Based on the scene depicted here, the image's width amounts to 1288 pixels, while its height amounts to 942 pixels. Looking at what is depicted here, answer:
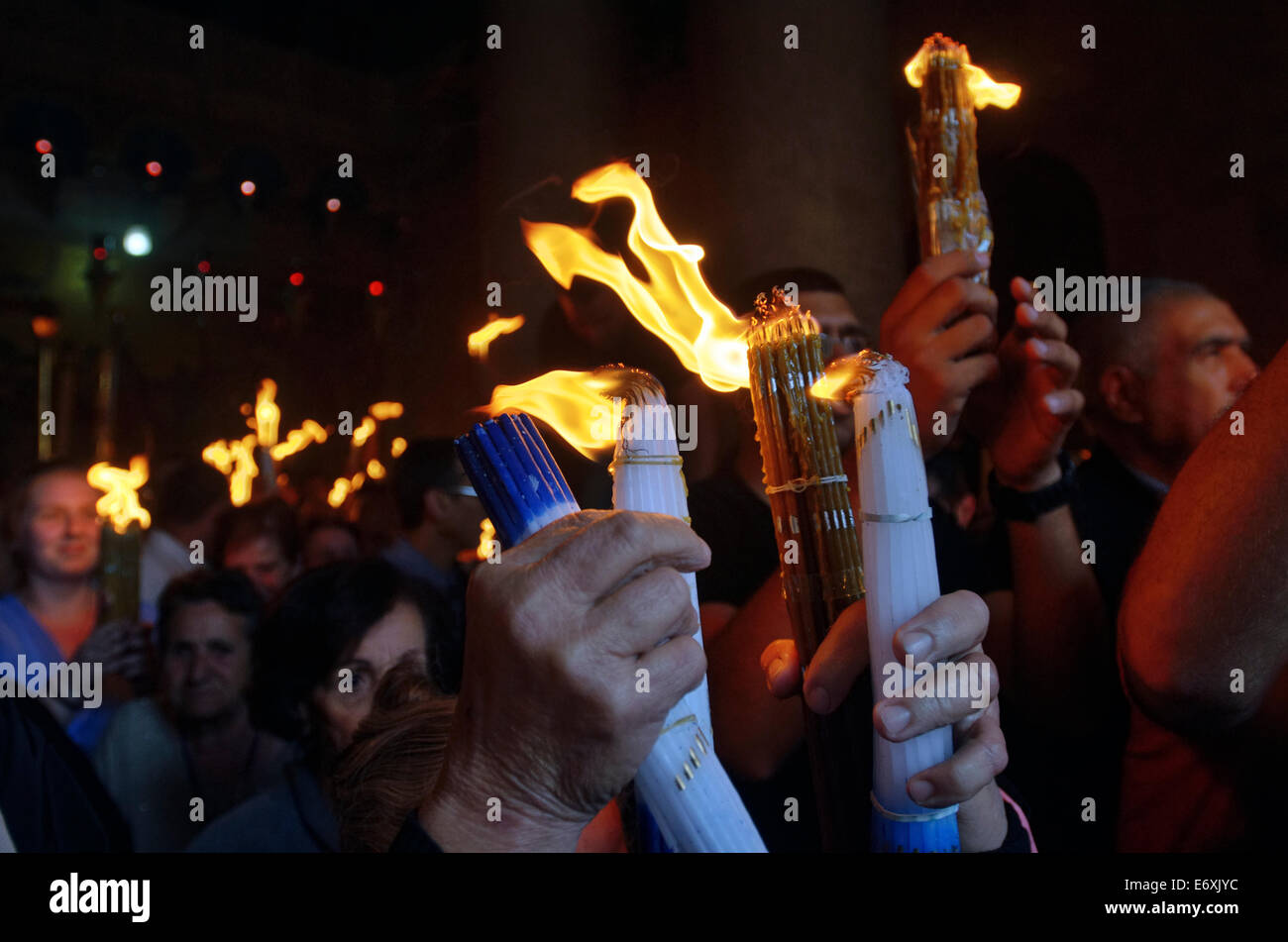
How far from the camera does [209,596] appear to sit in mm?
1940

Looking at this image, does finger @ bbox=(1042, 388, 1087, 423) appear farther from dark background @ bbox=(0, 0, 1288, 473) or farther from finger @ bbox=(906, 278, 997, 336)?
dark background @ bbox=(0, 0, 1288, 473)

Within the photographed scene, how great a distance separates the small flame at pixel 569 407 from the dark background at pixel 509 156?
5.41 ft

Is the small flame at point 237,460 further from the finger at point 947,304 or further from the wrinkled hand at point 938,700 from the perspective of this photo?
the wrinkled hand at point 938,700

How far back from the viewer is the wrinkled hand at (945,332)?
1078 mm

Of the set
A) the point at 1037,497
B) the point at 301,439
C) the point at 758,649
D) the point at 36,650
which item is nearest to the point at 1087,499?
the point at 1037,497

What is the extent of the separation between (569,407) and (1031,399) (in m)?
0.70

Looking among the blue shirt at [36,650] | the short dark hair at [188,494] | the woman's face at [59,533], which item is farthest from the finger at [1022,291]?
the short dark hair at [188,494]

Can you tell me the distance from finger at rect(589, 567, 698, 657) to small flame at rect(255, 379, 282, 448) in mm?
6454

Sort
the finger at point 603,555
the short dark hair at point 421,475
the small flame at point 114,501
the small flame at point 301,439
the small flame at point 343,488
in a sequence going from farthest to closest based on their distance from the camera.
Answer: the small flame at point 301,439, the small flame at point 343,488, the short dark hair at point 421,475, the small flame at point 114,501, the finger at point 603,555

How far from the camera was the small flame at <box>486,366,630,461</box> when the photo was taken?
745 mm

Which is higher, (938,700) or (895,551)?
(895,551)

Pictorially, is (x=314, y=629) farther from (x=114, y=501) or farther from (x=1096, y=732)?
(x=1096, y=732)

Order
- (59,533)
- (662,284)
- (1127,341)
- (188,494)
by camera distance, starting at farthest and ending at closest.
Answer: (188,494) < (59,533) < (1127,341) < (662,284)
